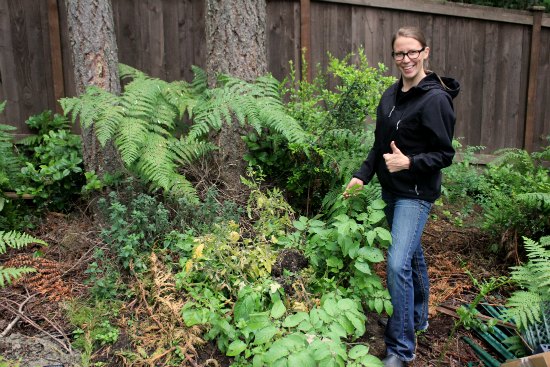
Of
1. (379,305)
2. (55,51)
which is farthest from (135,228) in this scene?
(55,51)

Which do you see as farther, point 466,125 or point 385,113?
point 466,125

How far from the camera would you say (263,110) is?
3475 millimetres

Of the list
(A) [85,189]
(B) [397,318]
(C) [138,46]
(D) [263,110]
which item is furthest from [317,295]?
(C) [138,46]

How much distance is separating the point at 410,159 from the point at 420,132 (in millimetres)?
189

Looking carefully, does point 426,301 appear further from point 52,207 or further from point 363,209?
point 52,207

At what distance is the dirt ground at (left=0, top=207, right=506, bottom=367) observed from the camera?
2.60 metres

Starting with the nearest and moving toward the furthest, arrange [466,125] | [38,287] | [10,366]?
[10,366]
[38,287]
[466,125]

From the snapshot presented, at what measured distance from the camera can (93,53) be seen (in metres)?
3.86

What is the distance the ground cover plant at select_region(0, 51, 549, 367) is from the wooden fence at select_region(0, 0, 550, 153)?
1.02 metres

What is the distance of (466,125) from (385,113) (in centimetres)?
422

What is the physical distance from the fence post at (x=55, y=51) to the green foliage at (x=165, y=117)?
1409mm

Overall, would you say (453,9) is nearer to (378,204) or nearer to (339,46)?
(339,46)

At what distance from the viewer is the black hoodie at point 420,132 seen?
2551 millimetres

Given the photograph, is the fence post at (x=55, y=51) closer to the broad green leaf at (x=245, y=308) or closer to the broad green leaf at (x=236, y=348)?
the broad green leaf at (x=245, y=308)
